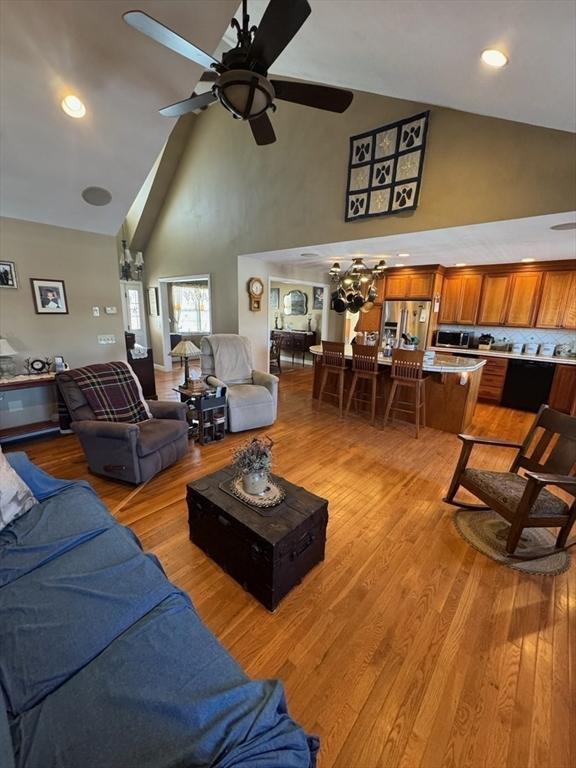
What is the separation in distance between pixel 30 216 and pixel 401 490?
4.86m

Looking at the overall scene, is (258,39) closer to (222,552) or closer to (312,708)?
A: (222,552)

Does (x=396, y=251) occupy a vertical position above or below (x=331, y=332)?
above

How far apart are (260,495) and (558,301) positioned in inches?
231

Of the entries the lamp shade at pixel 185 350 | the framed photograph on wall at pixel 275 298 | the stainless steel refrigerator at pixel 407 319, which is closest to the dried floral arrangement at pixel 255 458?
the lamp shade at pixel 185 350

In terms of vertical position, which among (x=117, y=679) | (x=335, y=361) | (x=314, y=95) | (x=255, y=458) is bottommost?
(x=117, y=679)

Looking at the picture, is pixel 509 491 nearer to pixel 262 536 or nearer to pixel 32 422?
pixel 262 536

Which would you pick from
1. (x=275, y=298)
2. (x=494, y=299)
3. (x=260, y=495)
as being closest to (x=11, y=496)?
(x=260, y=495)

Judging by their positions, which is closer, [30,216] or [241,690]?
[241,690]

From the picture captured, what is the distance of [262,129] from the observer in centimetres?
220

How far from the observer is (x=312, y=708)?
1279 millimetres

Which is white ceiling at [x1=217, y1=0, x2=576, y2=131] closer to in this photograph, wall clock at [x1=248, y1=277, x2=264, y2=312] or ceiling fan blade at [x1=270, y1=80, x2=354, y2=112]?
ceiling fan blade at [x1=270, y1=80, x2=354, y2=112]

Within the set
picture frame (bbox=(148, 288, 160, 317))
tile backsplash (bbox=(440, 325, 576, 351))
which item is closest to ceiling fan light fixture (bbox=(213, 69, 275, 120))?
tile backsplash (bbox=(440, 325, 576, 351))

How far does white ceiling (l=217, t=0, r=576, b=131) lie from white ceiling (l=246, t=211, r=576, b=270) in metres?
1.06

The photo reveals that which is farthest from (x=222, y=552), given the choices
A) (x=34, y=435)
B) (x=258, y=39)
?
(x=34, y=435)
